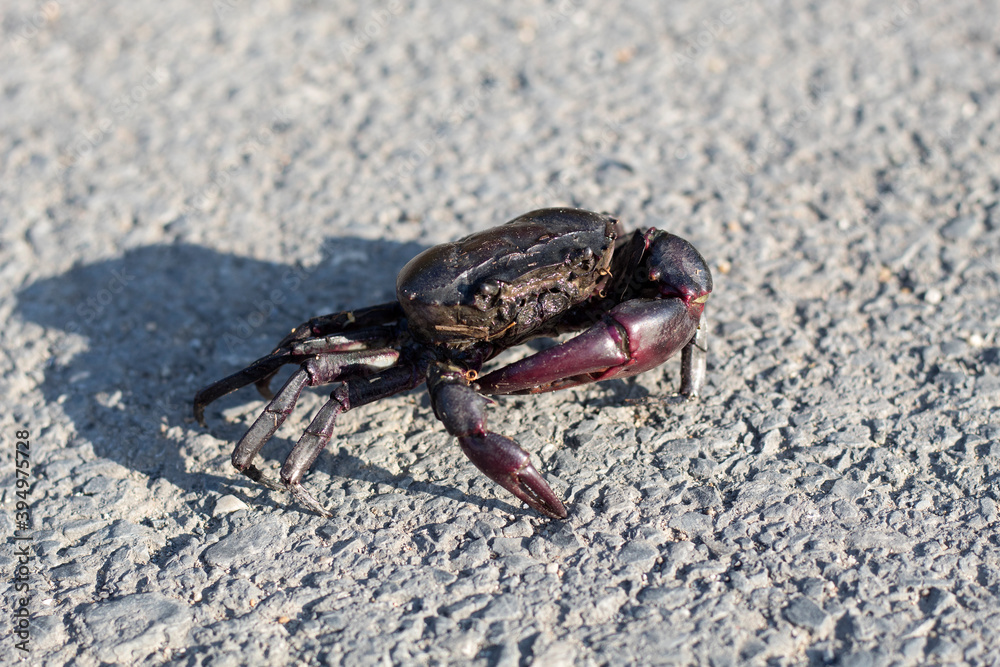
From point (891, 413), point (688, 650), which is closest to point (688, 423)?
point (891, 413)

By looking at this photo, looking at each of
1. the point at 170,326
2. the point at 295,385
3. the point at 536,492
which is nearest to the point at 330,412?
the point at 295,385

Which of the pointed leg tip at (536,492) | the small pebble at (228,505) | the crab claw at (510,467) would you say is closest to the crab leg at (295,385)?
the small pebble at (228,505)

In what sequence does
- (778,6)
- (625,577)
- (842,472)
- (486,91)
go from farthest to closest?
(778,6) < (486,91) < (842,472) < (625,577)

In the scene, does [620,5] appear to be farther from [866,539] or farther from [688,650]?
[688,650]

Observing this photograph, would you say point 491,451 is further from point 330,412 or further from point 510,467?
point 330,412

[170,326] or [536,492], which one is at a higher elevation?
[170,326]

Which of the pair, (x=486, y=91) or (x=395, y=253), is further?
(x=486, y=91)
